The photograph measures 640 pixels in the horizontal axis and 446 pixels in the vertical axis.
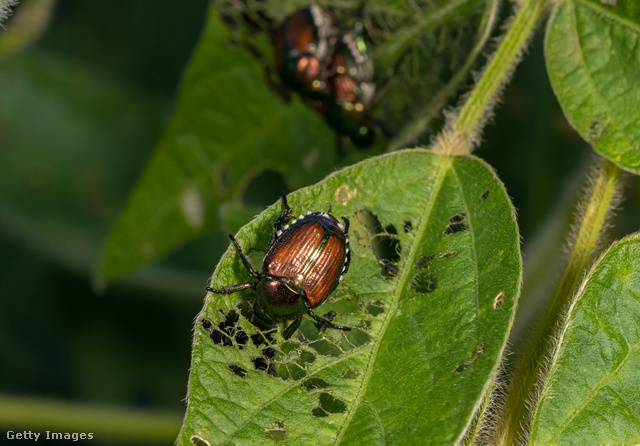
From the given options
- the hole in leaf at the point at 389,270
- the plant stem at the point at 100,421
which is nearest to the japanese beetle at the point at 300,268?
the hole in leaf at the point at 389,270

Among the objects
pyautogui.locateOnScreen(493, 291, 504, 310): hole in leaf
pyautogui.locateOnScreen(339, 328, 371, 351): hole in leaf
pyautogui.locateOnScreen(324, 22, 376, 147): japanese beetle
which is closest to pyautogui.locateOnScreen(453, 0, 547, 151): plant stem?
pyautogui.locateOnScreen(493, 291, 504, 310): hole in leaf

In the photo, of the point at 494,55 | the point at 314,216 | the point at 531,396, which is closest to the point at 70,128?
the point at 314,216

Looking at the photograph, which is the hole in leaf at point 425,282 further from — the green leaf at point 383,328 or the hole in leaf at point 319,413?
the hole in leaf at point 319,413

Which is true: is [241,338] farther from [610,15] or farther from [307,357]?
[610,15]

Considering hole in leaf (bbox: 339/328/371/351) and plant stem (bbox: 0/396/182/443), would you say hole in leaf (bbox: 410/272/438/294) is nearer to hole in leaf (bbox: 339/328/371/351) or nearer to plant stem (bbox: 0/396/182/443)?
hole in leaf (bbox: 339/328/371/351)

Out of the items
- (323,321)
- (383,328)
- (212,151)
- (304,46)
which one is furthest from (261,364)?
(304,46)

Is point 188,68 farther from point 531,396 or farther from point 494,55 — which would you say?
point 531,396
